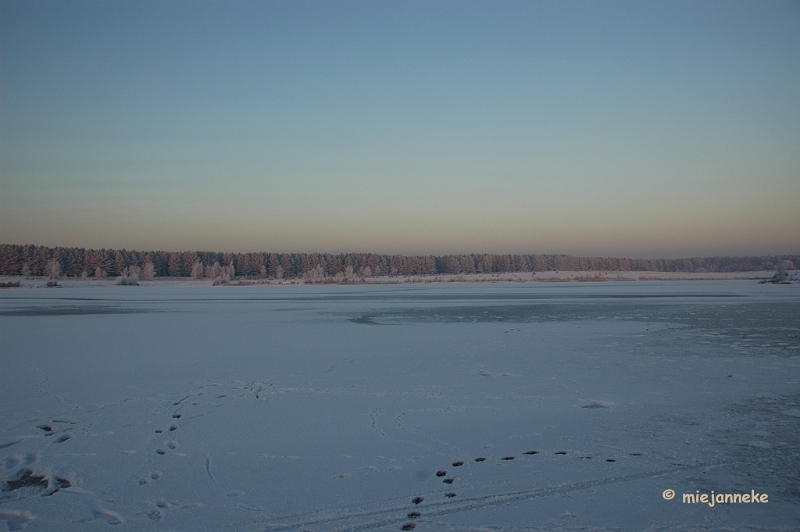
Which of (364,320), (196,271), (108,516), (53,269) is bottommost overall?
(364,320)

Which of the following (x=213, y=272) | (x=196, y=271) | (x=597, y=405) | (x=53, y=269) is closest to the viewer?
(x=597, y=405)

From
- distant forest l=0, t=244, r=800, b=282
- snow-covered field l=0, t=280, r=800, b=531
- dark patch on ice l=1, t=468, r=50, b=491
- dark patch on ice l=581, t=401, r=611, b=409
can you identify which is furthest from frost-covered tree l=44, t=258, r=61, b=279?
dark patch on ice l=581, t=401, r=611, b=409

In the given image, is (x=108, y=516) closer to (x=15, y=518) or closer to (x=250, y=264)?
(x=15, y=518)

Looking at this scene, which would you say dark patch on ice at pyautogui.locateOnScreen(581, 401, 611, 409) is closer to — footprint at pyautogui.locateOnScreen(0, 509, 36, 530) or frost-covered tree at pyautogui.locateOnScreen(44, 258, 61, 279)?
footprint at pyautogui.locateOnScreen(0, 509, 36, 530)

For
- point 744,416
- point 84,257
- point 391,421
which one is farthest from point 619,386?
point 84,257

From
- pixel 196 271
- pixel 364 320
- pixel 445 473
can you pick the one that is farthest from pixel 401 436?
pixel 196 271

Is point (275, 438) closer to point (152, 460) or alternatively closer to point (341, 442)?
point (341, 442)

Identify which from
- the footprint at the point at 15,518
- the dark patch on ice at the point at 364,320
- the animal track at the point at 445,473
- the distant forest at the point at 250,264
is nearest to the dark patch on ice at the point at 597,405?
the animal track at the point at 445,473

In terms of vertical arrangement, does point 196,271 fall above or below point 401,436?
above

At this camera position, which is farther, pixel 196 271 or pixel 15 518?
pixel 196 271
